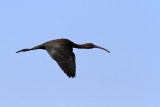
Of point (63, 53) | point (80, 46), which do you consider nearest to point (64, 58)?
point (63, 53)

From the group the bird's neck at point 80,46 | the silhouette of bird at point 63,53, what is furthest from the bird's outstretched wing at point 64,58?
the bird's neck at point 80,46

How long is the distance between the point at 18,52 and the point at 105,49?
5.00m

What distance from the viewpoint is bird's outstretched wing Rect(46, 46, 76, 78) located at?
22125 mm

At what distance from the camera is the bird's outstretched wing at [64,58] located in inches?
871

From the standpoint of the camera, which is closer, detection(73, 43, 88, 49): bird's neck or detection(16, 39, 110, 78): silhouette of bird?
detection(16, 39, 110, 78): silhouette of bird

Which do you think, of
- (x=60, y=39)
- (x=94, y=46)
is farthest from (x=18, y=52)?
(x=94, y=46)

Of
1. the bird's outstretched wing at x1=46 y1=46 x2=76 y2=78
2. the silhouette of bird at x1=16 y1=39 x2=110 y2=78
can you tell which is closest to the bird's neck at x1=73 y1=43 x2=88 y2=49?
the silhouette of bird at x1=16 y1=39 x2=110 y2=78

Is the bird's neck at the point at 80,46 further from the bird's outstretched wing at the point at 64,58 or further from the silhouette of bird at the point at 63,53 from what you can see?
the bird's outstretched wing at the point at 64,58

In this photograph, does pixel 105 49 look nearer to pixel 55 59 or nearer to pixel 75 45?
pixel 75 45

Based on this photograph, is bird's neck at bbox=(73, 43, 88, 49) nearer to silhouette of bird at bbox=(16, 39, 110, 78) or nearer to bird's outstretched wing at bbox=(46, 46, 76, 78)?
silhouette of bird at bbox=(16, 39, 110, 78)

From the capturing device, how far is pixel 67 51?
76.8ft

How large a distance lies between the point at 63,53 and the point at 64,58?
1.42 feet

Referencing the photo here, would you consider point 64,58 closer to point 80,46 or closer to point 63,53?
point 63,53

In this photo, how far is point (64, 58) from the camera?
22.7 metres
